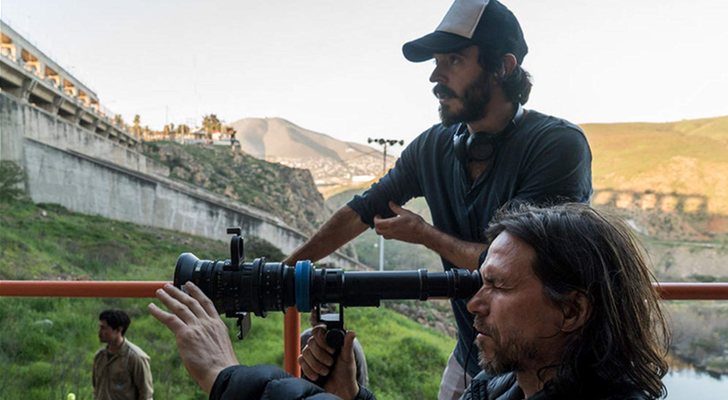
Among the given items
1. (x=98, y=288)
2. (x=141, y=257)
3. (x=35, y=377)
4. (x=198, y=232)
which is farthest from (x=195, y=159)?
(x=98, y=288)

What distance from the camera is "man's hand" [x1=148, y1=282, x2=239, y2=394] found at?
935 mm

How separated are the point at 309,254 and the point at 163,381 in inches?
139

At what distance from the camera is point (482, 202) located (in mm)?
1552

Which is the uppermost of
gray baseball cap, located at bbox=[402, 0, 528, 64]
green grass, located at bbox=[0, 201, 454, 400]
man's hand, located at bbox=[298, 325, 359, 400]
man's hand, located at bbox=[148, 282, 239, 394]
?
gray baseball cap, located at bbox=[402, 0, 528, 64]

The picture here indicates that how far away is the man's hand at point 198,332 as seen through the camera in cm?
93

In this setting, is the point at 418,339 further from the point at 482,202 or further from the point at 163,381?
the point at 482,202

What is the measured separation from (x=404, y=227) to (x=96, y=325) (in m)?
7.81

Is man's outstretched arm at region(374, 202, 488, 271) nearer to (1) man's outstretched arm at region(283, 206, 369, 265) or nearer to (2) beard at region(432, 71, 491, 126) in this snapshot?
(1) man's outstretched arm at region(283, 206, 369, 265)

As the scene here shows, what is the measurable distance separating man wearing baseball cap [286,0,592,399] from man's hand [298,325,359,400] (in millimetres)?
423

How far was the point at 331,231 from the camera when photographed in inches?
73.2

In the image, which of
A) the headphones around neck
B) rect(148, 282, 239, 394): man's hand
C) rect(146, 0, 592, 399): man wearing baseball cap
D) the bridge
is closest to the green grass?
rect(148, 282, 239, 394): man's hand

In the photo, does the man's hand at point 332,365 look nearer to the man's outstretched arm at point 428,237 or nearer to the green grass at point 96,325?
the green grass at point 96,325

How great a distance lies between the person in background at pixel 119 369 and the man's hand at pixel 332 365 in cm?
294

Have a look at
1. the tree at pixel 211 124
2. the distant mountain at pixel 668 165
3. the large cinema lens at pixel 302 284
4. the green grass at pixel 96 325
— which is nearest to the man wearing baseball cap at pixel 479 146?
the large cinema lens at pixel 302 284
